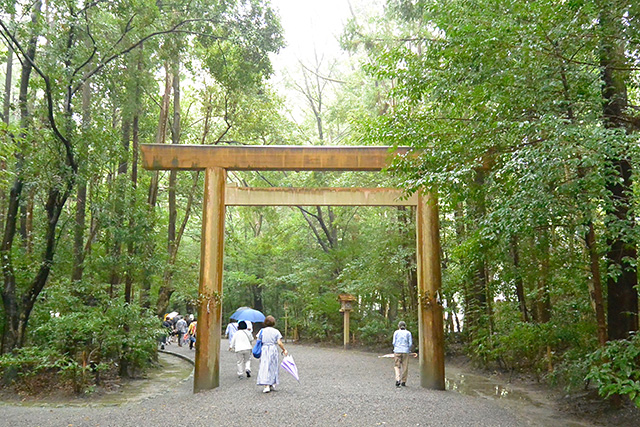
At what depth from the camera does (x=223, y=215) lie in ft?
27.7

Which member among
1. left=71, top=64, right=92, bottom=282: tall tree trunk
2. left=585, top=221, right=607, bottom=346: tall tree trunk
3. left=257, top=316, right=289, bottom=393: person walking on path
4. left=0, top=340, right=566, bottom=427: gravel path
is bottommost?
left=0, top=340, right=566, bottom=427: gravel path

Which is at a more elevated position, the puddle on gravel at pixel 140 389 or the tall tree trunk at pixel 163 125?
the tall tree trunk at pixel 163 125

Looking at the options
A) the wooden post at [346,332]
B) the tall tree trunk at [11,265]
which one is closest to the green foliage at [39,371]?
the tall tree trunk at [11,265]

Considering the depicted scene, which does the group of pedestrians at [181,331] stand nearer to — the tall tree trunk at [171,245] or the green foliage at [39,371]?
the tall tree trunk at [171,245]

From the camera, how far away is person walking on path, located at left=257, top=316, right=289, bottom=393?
7812mm

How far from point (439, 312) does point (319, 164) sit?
→ 3216 millimetres

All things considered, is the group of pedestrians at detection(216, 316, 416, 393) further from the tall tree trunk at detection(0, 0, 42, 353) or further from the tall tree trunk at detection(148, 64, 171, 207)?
the tall tree trunk at detection(148, 64, 171, 207)

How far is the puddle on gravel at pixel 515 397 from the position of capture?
653cm

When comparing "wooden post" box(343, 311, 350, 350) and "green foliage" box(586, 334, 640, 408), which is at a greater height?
"green foliage" box(586, 334, 640, 408)

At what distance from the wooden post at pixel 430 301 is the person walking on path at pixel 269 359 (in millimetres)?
2384

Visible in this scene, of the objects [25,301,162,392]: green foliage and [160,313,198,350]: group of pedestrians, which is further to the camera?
[160,313,198,350]: group of pedestrians

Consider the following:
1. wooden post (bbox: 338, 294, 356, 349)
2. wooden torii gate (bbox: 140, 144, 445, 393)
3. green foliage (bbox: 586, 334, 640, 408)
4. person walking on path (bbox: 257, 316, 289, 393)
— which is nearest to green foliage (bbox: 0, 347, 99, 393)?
wooden torii gate (bbox: 140, 144, 445, 393)

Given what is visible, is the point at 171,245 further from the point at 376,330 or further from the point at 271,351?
the point at 376,330

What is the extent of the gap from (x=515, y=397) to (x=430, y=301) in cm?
Result: 224
